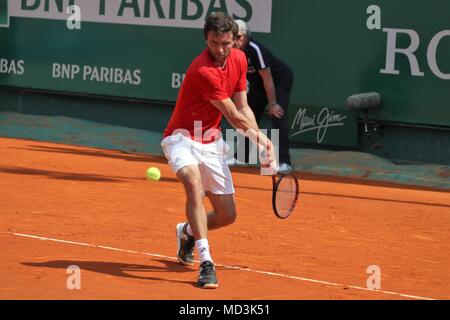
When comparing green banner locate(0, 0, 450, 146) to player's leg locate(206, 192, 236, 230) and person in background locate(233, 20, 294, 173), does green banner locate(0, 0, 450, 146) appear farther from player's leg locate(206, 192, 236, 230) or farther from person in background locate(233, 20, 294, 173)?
player's leg locate(206, 192, 236, 230)

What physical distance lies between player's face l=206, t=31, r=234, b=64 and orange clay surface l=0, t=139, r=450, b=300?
4.67 ft

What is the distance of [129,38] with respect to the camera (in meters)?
15.6

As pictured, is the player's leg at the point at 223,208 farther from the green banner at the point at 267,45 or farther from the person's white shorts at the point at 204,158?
the green banner at the point at 267,45

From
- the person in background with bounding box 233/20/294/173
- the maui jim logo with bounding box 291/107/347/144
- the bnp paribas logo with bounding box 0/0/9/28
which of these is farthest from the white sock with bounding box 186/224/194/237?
the bnp paribas logo with bounding box 0/0/9/28

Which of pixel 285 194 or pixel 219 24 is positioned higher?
pixel 219 24

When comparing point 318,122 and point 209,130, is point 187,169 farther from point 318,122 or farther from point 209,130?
point 318,122

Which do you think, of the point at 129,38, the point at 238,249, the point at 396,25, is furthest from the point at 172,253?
the point at 129,38

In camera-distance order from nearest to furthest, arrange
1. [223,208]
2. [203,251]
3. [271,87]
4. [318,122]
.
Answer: [203,251] < [223,208] < [271,87] < [318,122]

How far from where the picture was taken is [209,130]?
6.70 metres

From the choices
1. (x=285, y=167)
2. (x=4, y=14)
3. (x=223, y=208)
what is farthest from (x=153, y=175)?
(x=4, y=14)

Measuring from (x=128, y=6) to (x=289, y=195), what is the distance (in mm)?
9014

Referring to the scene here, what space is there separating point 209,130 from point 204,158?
0.61ft

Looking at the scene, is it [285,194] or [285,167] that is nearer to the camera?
[285,194]
